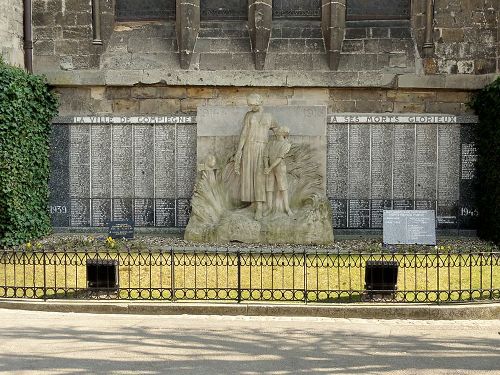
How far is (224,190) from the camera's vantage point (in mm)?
15555

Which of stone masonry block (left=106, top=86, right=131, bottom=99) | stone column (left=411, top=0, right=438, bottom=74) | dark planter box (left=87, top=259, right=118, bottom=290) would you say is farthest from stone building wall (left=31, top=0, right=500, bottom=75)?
dark planter box (left=87, top=259, right=118, bottom=290)

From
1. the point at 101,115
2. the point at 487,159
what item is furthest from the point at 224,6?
the point at 487,159

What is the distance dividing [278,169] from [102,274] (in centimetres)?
545

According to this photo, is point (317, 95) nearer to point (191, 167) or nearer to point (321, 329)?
point (191, 167)

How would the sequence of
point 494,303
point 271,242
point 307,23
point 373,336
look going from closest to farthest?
point 373,336, point 494,303, point 271,242, point 307,23

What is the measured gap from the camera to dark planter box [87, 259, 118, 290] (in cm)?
1016

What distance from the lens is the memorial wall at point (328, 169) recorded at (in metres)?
16.4

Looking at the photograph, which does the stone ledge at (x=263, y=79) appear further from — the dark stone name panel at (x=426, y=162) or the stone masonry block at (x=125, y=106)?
the dark stone name panel at (x=426, y=162)

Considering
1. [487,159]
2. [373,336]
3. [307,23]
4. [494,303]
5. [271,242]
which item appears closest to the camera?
[373,336]

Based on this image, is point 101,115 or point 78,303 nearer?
point 78,303

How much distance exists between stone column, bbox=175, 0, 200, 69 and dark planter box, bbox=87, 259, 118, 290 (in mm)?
7398

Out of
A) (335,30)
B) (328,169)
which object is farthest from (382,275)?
(335,30)

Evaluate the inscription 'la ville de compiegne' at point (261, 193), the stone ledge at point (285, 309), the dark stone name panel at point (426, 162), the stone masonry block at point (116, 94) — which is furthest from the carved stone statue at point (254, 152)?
the stone ledge at point (285, 309)

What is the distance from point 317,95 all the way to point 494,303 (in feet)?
26.4
